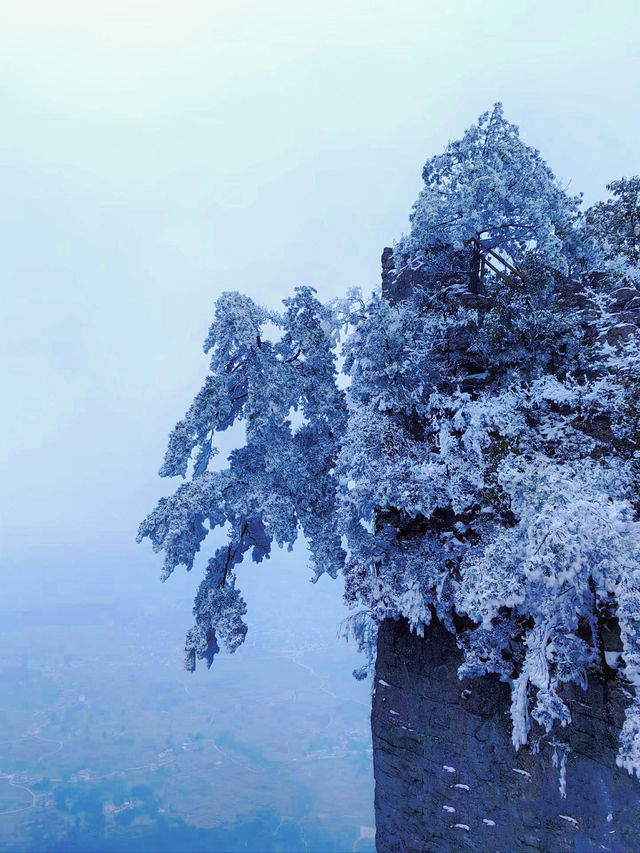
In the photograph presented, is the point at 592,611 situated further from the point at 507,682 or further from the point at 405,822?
the point at 405,822

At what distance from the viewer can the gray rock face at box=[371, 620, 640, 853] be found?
6.00 meters

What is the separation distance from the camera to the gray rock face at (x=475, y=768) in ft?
19.7

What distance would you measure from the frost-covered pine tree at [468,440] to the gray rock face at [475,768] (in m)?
0.42

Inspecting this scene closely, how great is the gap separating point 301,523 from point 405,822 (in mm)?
5336

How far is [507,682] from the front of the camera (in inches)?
274

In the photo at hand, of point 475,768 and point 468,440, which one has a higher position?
point 468,440

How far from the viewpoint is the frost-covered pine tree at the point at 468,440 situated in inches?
240

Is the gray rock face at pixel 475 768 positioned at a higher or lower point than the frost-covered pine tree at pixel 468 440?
lower

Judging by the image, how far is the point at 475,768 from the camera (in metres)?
7.08

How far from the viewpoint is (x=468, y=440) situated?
307 inches

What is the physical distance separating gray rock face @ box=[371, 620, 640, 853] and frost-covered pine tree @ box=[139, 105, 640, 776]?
0.42m

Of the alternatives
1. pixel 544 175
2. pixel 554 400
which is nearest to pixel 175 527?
pixel 554 400

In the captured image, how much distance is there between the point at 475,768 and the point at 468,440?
447 cm

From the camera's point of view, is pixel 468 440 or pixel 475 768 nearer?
pixel 475 768
